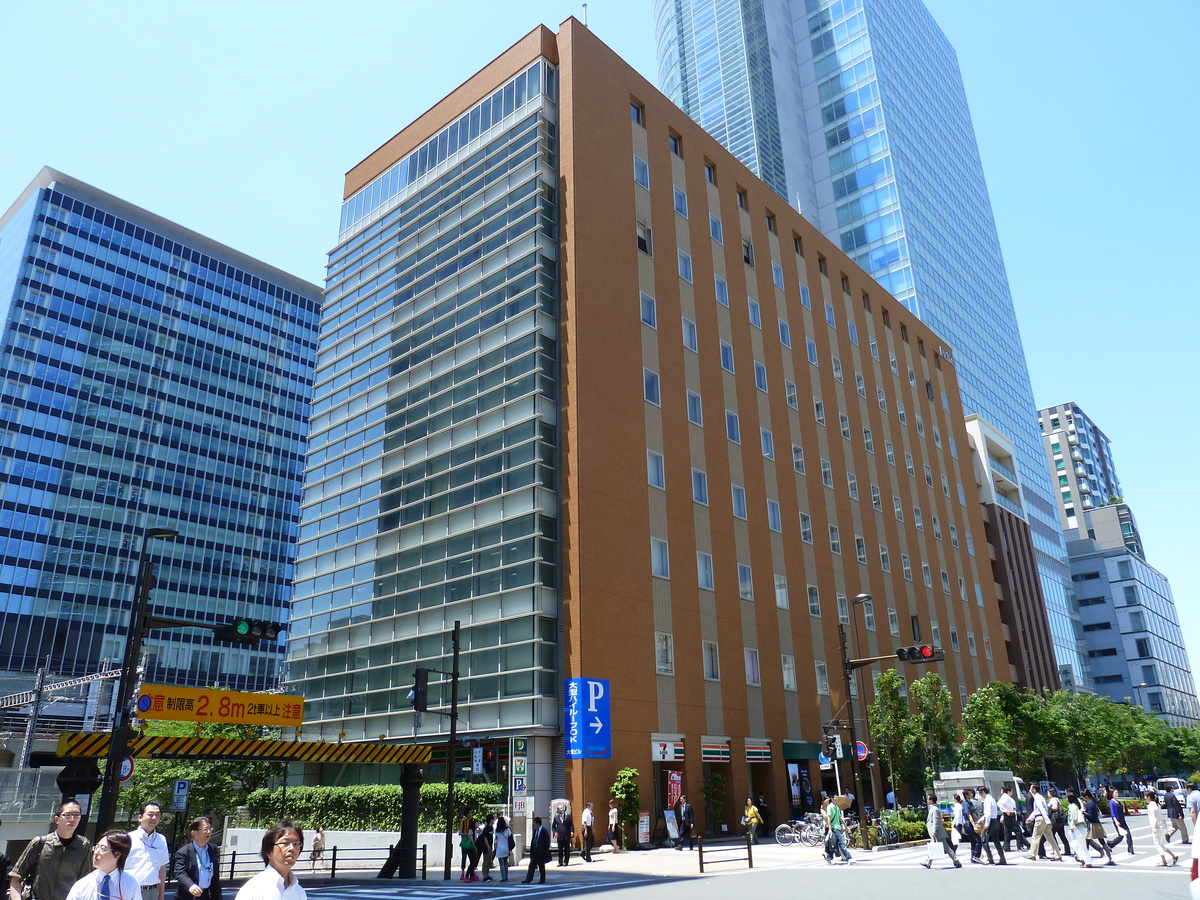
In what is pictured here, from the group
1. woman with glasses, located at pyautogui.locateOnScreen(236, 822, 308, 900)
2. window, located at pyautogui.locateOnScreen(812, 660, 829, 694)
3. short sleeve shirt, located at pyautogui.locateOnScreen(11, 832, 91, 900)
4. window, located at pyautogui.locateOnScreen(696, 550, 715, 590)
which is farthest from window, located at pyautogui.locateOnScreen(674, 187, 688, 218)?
woman with glasses, located at pyautogui.locateOnScreen(236, 822, 308, 900)

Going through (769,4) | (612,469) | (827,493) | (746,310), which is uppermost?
(769,4)

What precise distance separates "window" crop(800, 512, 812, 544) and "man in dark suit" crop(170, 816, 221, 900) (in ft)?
135

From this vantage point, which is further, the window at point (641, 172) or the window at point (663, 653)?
the window at point (641, 172)

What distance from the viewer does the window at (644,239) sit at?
43.4m

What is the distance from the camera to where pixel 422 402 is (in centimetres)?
4359

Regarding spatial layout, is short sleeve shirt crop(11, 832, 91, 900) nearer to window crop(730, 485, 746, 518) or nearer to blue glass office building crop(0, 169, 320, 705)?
window crop(730, 485, 746, 518)

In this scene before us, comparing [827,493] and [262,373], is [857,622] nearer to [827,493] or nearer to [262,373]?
[827,493]

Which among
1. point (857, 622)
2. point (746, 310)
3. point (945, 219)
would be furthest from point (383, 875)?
point (945, 219)

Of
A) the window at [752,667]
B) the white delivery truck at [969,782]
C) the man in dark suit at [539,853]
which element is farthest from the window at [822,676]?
the man in dark suit at [539,853]

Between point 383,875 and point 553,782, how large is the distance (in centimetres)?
820

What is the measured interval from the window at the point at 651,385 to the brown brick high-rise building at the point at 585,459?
4.2 inches

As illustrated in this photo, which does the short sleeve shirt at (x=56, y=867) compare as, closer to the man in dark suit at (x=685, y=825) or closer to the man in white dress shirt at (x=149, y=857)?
the man in white dress shirt at (x=149, y=857)

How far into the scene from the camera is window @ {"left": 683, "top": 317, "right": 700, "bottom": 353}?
4412 cm

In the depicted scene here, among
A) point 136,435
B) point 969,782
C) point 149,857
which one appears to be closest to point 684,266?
point 969,782
